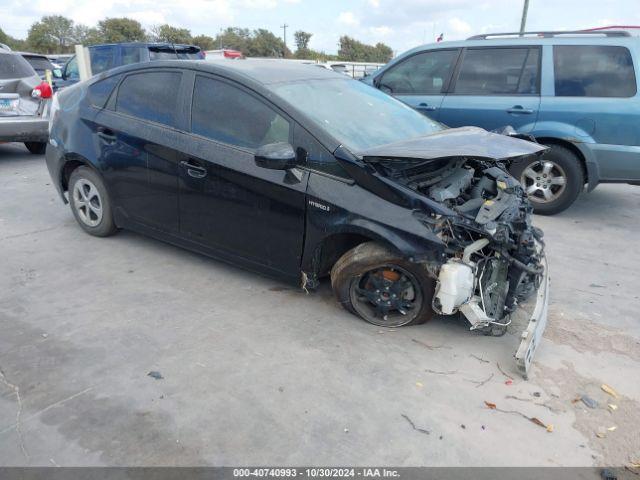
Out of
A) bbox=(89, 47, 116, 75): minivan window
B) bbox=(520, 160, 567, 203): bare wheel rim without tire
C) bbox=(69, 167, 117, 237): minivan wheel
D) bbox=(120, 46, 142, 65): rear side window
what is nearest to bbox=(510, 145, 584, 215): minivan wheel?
bbox=(520, 160, 567, 203): bare wheel rim without tire

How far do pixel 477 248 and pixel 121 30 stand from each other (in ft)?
236

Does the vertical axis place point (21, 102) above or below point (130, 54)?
below

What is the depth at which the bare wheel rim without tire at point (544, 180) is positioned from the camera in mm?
5617

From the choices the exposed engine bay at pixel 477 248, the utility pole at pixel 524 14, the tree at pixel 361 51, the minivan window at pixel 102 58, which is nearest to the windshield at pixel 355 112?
the exposed engine bay at pixel 477 248

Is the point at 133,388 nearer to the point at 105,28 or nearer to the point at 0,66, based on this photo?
the point at 0,66

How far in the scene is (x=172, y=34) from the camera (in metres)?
62.0

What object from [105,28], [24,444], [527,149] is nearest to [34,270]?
[24,444]

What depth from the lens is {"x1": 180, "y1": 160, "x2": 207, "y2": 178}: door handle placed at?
12.1 feet

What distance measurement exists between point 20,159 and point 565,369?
8612mm

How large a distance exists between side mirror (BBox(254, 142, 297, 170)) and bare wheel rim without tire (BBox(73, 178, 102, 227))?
2170 mm

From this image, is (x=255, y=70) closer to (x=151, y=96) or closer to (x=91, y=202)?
(x=151, y=96)

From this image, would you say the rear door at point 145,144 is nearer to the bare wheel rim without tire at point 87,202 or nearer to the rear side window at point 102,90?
the rear side window at point 102,90

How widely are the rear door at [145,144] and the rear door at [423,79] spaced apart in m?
3.19

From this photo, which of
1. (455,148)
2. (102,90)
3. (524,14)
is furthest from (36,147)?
(524,14)
